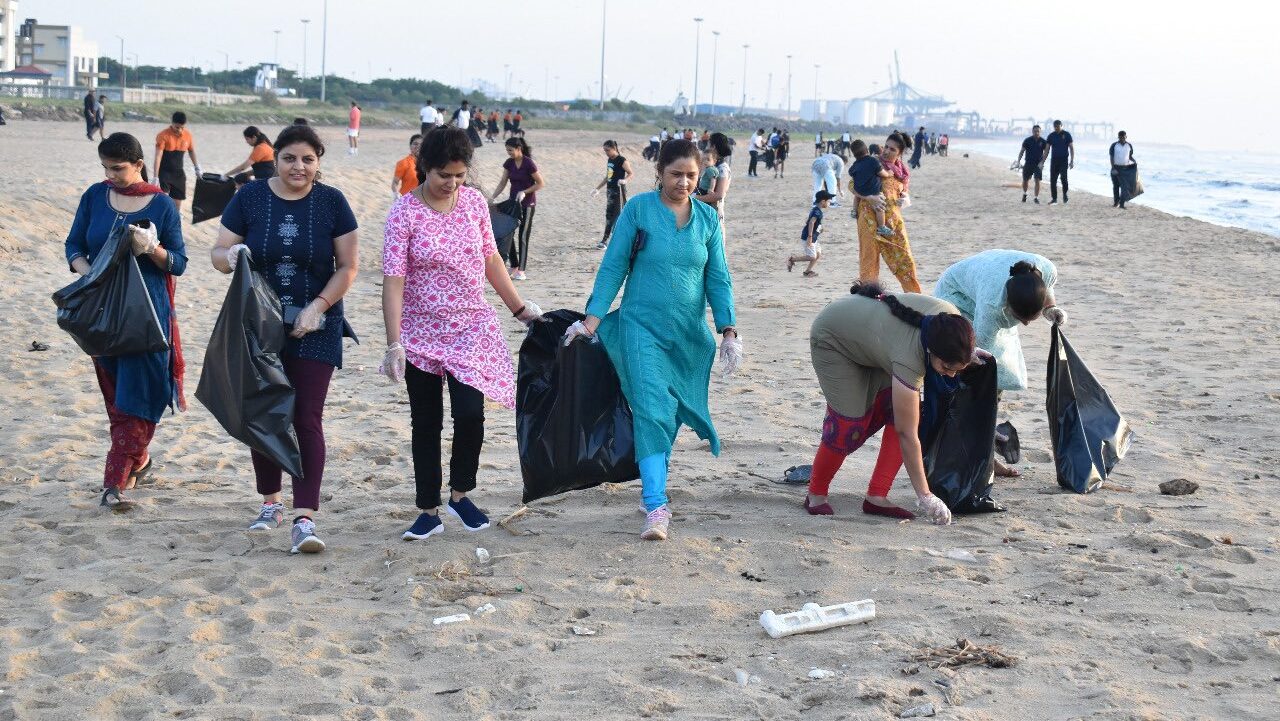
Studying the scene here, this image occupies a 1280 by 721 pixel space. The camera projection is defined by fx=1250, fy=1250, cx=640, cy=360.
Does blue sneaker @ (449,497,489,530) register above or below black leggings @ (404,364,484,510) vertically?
below

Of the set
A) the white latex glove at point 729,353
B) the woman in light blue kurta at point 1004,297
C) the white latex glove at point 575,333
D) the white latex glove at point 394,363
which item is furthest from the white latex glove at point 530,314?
the woman in light blue kurta at point 1004,297

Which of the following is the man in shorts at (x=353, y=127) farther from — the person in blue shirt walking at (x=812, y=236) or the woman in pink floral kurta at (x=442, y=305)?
the woman in pink floral kurta at (x=442, y=305)

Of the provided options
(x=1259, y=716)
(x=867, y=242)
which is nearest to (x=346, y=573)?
(x=1259, y=716)

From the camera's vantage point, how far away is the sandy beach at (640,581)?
11.1 ft

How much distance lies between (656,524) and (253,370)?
5.02 ft

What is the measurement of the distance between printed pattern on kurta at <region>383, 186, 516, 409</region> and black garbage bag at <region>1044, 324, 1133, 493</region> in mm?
2261

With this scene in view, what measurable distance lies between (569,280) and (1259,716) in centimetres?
982

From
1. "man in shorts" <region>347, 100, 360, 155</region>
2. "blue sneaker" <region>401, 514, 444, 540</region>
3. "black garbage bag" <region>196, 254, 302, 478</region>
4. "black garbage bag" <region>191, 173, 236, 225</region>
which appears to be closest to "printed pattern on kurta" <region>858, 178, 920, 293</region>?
"black garbage bag" <region>191, 173, 236, 225</region>

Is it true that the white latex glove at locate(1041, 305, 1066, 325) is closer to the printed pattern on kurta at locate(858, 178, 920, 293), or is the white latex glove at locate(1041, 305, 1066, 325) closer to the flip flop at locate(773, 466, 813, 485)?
the flip flop at locate(773, 466, 813, 485)

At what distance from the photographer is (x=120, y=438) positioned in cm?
507

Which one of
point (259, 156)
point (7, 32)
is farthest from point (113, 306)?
point (7, 32)

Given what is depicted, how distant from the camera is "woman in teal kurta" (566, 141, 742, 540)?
15.1 ft

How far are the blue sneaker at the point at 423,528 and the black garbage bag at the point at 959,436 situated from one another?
6.25 ft

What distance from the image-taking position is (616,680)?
3.46m
